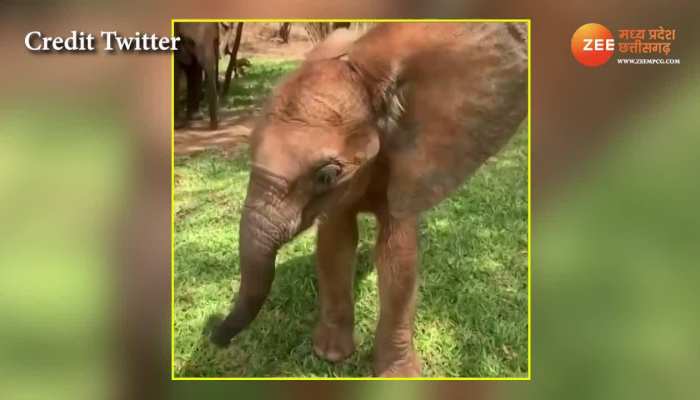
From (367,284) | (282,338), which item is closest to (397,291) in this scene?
(367,284)

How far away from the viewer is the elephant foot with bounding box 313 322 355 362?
6.08 ft

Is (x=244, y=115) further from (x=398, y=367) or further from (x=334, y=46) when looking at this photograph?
(x=398, y=367)

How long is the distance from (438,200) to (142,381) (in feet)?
2.74

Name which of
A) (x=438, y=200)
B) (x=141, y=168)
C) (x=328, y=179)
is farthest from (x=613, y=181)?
(x=141, y=168)

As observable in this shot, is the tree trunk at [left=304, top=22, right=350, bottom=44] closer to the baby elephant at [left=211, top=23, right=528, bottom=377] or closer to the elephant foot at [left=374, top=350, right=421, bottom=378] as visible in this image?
the baby elephant at [left=211, top=23, right=528, bottom=377]

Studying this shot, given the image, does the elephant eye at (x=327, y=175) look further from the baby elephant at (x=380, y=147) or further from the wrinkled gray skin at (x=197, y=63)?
the wrinkled gray skin at (x=197, y=63)

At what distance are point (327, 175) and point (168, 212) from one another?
42 centimetres

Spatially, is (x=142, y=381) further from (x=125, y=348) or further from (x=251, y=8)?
(x=251, y=8)

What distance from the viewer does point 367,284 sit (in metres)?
1.90

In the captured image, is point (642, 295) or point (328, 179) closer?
point (328, 179)

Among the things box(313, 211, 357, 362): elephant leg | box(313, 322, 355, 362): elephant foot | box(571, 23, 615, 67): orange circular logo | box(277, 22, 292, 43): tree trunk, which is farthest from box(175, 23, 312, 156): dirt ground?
box(571, 23, 615, 67): orange circular logo

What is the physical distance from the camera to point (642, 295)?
1.82m

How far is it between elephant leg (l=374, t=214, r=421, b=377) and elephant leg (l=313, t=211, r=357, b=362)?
0.24 ft

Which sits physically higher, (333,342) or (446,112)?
(446,112)
